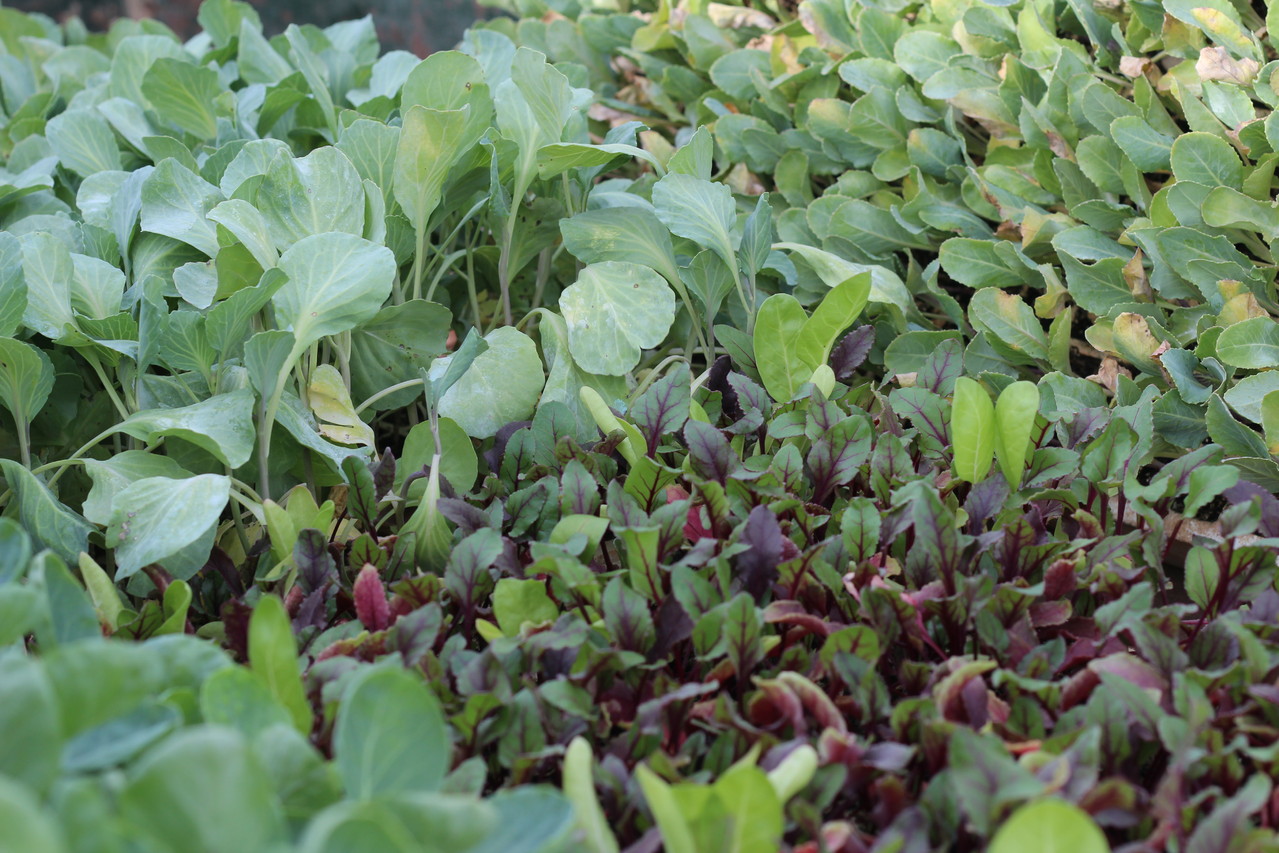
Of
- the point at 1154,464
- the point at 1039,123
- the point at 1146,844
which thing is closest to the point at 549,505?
the point at 1146,844

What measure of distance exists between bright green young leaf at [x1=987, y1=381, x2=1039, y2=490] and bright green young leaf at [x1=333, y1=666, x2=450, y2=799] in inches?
23.4

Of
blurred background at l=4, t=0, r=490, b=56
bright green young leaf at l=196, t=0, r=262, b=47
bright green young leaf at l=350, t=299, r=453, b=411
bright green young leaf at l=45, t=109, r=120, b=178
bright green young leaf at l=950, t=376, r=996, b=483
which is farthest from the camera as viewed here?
blurred background at l=4, t=0, r=490, b=56

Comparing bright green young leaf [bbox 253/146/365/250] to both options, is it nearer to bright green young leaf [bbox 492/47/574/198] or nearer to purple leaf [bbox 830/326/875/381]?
bright green young leaf [bbox 492/47/574/198]

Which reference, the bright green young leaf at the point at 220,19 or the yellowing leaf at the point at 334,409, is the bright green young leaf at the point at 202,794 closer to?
the yellowing leaf at the point at 334,409

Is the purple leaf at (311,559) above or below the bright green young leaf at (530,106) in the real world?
below

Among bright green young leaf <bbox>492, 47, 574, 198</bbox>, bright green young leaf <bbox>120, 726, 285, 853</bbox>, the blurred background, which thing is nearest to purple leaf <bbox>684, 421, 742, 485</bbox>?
bright green young leaf <bbox>492, 47, 574, 198</bbox>

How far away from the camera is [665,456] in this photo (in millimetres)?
1114

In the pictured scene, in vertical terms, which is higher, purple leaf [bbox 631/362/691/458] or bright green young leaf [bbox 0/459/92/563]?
purple leaf [bbox 631/362/691/458]

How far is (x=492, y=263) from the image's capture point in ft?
4.85

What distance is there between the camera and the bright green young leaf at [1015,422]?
94 cm

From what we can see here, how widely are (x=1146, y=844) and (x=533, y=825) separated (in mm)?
352

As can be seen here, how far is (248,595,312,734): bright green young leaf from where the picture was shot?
65cm

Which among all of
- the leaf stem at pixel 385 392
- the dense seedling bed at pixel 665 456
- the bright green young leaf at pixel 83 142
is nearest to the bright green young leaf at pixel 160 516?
the dense seedling bed at pixel 665 456

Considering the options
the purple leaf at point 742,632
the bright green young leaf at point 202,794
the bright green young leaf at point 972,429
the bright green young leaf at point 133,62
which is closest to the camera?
the bright green young leaf at point 202,794
